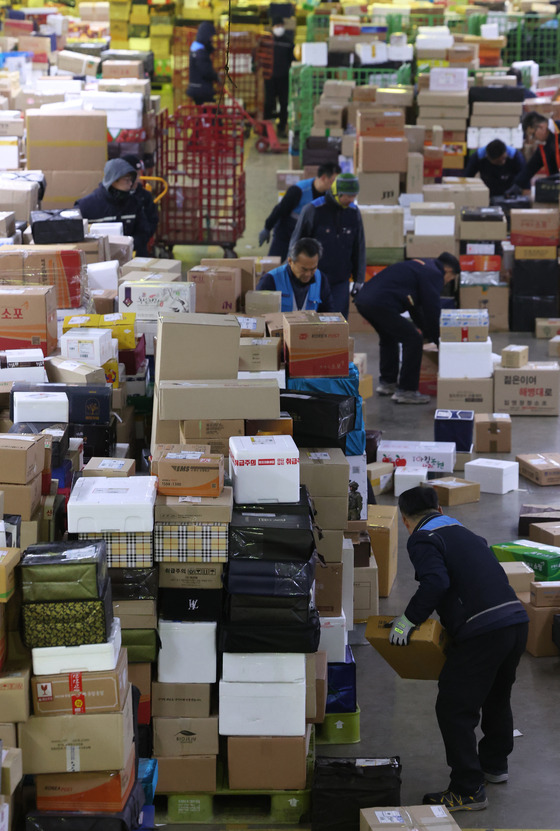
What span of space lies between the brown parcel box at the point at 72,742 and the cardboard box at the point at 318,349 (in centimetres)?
256

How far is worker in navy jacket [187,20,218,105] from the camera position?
19.8 metres

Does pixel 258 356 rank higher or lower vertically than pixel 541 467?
higher

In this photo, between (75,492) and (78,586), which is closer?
(78,586)

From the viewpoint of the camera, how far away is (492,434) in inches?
345

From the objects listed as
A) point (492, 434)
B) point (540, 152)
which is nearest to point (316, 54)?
point (540, 152)

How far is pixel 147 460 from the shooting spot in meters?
6.07

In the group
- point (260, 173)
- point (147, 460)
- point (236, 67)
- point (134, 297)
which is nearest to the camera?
point (147, 460)

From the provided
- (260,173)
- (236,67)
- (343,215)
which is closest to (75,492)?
(343,215)

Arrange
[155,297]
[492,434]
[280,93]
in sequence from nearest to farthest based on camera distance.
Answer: [155,297]
[492,434]
[280,93]

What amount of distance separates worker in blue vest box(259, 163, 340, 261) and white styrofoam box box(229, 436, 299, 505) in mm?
6302

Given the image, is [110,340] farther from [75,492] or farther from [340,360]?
[75,492]

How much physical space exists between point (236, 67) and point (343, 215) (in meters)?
14.6

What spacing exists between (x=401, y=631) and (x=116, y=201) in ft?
21.4

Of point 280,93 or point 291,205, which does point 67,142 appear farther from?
point 280,93
